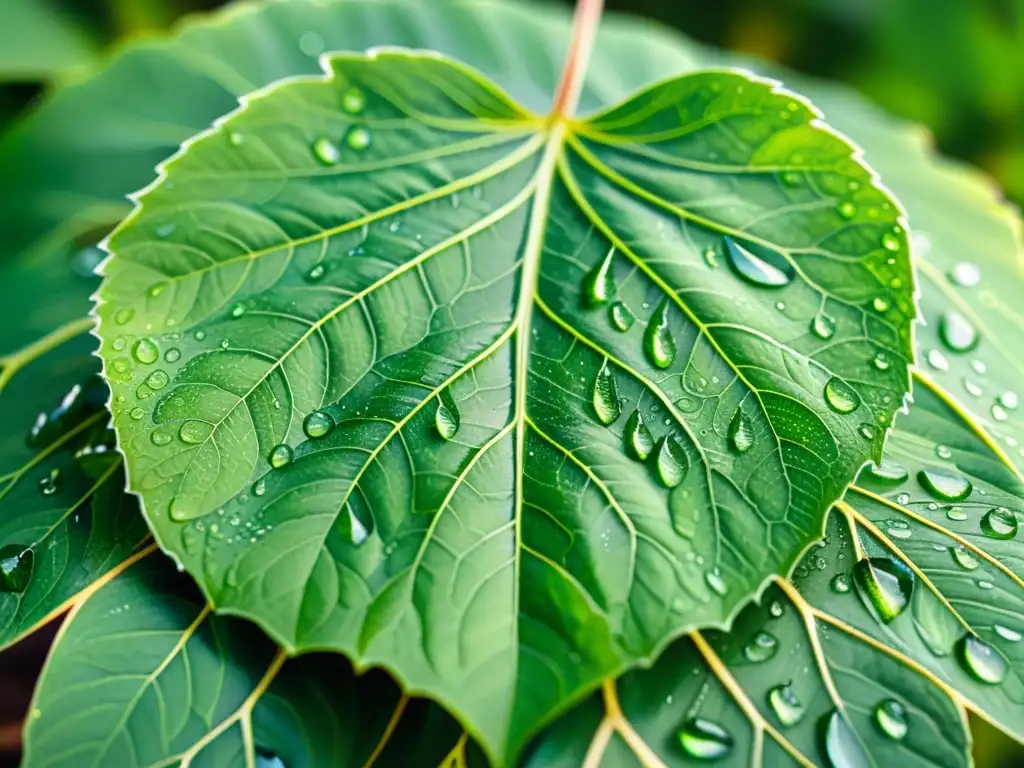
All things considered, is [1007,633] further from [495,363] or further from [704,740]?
[495,363]

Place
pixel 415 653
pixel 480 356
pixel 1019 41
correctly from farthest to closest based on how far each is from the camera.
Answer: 1. pixel 1019 41
2. pixel 480 356
3. pixel 415 653

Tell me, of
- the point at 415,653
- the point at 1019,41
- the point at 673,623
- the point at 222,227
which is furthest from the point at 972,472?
the point at 1019,41

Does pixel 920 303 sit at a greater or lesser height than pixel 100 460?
greater

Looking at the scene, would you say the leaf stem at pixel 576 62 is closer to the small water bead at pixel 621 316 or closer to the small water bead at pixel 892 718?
the small water bead at pixel 621 316

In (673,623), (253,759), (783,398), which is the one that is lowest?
(253,759)

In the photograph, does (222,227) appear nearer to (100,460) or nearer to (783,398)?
(100,460)

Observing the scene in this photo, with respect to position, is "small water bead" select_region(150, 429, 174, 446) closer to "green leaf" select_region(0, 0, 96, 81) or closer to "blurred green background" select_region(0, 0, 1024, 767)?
"green leaf" select_region(0, 0, 96, 81)

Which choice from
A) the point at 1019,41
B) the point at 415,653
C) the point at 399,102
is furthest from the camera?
the point at 1019,41
